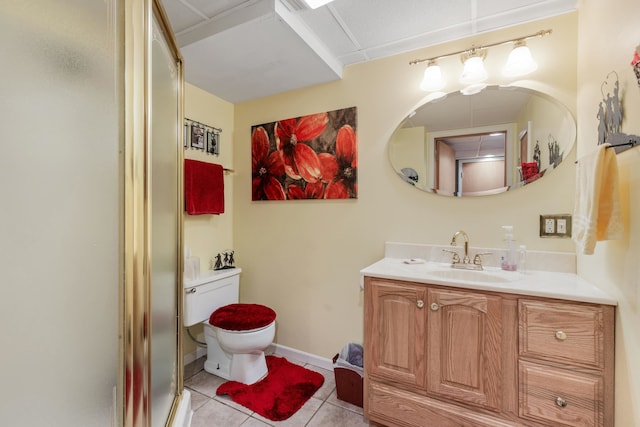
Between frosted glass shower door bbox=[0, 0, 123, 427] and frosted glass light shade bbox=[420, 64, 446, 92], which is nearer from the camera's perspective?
frosted glass shower door bbox=[0, 0, 123, 427]

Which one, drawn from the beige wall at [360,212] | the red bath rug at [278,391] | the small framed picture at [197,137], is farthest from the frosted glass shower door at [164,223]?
the beige wall at [360,212]

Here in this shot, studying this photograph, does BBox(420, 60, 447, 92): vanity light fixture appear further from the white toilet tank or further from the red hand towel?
the white toilet tank

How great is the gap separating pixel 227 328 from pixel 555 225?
6.55 ft

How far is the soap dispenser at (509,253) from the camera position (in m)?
1.52

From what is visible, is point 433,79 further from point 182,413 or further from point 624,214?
point 182,413

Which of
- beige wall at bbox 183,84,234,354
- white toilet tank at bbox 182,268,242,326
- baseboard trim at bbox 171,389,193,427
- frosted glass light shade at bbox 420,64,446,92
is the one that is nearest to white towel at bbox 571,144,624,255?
frosted glass light shade at bbox 420,64,446,92

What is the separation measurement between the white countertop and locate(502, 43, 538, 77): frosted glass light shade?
1.09m

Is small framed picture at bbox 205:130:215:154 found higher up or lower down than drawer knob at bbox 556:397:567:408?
higher up

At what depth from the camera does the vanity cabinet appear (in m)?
1.08

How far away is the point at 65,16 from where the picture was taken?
1.93 feet

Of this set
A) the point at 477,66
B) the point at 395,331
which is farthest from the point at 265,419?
the point at 477,66

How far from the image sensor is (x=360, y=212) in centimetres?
198

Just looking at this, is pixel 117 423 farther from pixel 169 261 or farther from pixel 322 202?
pixel 322 202

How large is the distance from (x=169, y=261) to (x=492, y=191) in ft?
5.74
